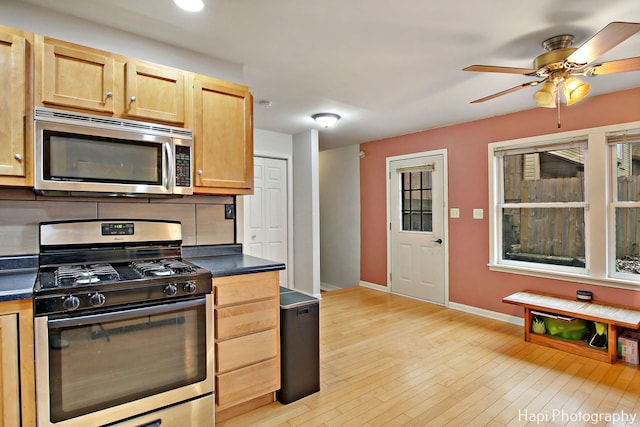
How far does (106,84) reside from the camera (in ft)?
6.33

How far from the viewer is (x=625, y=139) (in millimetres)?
3100

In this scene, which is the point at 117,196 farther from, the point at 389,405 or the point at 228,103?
the point at 389,405

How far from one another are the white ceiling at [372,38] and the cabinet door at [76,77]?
27cm

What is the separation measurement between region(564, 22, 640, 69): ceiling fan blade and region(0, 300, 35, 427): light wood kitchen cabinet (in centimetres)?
282

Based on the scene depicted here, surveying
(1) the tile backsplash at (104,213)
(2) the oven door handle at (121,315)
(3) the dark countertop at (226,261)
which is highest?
(1) the tile backsplash at (104,213)

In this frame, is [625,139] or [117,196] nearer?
[117,196]

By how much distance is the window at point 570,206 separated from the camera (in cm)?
316

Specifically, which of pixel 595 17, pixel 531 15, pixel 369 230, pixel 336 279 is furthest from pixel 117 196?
pixel 336 279

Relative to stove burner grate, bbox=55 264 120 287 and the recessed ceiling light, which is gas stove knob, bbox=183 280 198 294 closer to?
stove burner grate, bbox=55 264 120 287

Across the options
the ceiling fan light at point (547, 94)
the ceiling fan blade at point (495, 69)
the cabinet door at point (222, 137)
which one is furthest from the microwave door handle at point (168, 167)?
the ceiling fan light at point (547, 94)

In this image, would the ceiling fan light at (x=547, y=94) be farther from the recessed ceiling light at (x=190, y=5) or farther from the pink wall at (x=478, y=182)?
the recessed ceiling light at (x=190, y=5)

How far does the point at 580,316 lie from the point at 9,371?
3.80m

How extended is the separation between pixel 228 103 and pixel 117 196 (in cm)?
94

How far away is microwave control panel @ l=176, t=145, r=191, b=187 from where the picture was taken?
2139 millimetres
